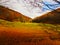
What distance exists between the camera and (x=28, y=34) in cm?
112

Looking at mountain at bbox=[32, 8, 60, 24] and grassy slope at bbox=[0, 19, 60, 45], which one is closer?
grassy slope at bbox=[0, 19, 60, 45]

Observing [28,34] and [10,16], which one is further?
[10,16]

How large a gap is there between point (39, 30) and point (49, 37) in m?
0.10

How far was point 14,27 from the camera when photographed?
1193mm

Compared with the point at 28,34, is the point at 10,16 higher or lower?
higher

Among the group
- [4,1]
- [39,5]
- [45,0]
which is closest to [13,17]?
[4,1]

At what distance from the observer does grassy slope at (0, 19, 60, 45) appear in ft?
3.49

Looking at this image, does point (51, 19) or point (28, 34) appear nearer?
point (28, 34)

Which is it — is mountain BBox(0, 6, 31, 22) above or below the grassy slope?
above

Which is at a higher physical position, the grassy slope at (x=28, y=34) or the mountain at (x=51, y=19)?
the mountain at (x=51, y=19)

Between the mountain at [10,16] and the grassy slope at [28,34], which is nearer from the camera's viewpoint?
the grassy slope at [28,34]

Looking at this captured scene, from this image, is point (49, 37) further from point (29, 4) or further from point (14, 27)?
point (29, 4)

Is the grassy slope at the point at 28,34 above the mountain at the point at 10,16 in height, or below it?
below

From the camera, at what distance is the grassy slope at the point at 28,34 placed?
1062 mm
